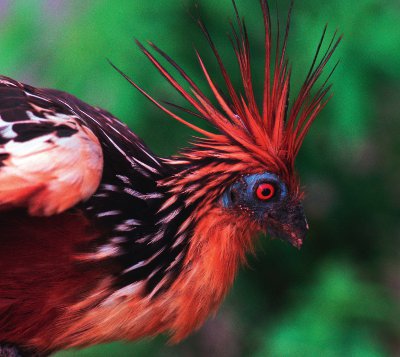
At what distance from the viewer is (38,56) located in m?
3.19

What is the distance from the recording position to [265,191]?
2424 mm

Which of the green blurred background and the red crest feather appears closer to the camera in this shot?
the red crest feather

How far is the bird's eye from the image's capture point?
240 cm

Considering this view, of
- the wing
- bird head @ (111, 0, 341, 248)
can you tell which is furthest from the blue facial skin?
the wing

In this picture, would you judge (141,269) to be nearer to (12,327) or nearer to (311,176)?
(12,327)

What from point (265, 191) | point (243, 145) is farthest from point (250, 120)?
point (265, 191)

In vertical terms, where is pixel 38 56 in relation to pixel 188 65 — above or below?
below

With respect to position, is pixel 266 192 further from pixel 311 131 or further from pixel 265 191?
pixel 311 131

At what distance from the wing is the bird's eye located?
54 cm

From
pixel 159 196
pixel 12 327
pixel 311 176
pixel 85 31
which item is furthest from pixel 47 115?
pixel 311 176

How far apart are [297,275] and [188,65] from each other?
3.88 feet

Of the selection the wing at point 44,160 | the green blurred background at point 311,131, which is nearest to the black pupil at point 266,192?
the wing at point 44,160

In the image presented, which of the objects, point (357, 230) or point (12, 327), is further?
point (357, 230)

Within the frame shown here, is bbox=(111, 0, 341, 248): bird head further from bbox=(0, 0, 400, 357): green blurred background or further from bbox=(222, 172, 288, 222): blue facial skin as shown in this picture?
bbox=(0, 0, 400, 357): green blurred background
